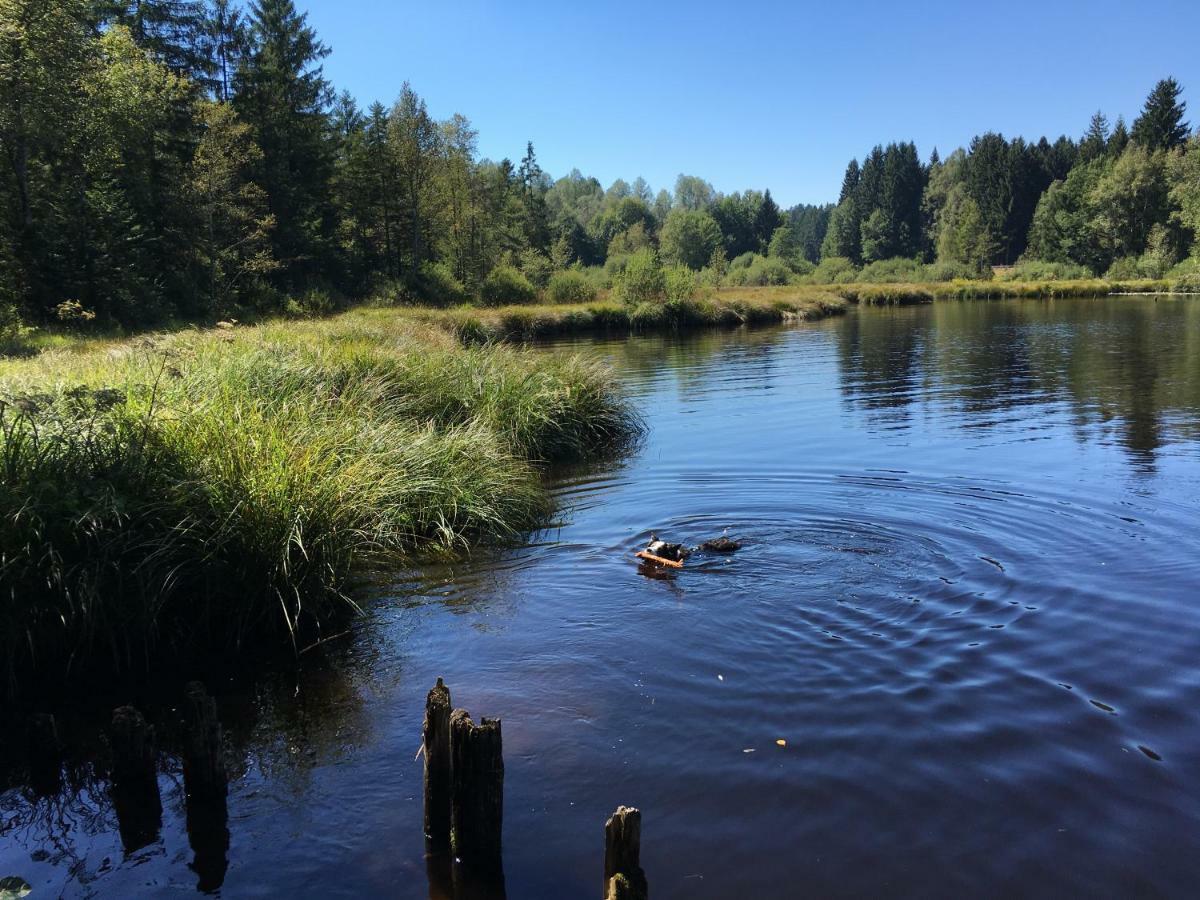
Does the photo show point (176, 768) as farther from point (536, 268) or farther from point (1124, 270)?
point (1124, 270)

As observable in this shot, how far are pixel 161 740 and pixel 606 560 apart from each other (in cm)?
501

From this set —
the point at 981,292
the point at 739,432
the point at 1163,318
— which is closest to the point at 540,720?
the point at 739,432

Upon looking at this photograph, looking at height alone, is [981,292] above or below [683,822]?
above

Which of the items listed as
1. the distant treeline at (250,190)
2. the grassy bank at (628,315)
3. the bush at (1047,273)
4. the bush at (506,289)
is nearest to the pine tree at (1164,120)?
the distant treeline at (250,190)

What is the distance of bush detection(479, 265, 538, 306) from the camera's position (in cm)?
5453

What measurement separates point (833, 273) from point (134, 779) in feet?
365

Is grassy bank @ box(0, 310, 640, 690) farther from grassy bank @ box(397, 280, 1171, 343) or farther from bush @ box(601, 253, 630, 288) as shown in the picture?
bush @ box(601, 253, 630, 288)

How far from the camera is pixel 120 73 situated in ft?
114

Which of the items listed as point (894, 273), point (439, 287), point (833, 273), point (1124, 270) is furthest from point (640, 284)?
point (894, 273)

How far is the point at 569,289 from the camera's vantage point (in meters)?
55.0

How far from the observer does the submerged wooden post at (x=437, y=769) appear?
13.3 feet

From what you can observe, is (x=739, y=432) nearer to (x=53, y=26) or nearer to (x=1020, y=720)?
(x=1020, y=720)

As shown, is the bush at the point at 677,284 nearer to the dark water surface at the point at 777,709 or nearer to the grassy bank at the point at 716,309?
the grassy bank at the point at 716,309

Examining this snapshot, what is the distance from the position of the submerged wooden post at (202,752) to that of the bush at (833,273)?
99.6 m
